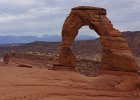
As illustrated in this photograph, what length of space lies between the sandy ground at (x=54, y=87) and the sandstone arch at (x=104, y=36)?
0.89 m

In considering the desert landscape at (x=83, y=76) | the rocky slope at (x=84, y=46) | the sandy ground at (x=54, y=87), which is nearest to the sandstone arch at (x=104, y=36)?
the desert landscape at (x=83, y=76)

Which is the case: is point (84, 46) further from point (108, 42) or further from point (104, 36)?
point (108, 42)

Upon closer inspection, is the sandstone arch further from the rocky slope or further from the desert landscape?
the rocky slope

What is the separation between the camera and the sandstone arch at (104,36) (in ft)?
69.0

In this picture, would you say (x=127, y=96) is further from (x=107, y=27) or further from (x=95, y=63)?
(x=95, y=63)

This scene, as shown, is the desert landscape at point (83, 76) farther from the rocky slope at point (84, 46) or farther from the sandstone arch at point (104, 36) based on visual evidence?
the rocky slope at point (84, 46)

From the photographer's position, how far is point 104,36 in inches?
859

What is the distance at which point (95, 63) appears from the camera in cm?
4012

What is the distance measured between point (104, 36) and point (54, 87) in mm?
4083

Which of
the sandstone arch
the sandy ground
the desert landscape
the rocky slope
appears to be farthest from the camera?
the rocky slope

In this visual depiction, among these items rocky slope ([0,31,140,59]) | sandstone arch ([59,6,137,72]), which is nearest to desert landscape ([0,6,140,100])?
sandstone arch ([59,6,137,72])

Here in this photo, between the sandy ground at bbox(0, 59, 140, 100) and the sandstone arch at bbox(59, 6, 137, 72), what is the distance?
0.89m

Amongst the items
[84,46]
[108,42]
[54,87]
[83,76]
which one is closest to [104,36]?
[108,42]

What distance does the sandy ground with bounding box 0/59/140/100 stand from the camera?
59.3 ft
